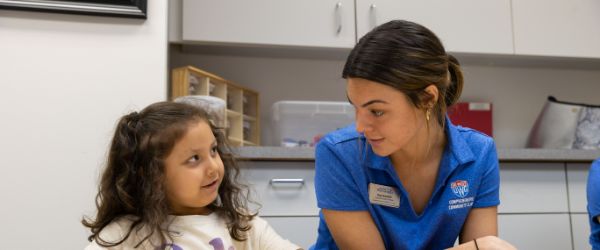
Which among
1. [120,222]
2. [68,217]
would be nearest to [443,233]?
[120,222]

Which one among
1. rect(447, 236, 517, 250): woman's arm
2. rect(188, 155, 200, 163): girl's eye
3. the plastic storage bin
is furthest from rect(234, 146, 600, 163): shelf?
rect(447, 236, 517, 250): woman's arm

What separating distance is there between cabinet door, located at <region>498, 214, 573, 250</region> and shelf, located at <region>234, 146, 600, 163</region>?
23cm

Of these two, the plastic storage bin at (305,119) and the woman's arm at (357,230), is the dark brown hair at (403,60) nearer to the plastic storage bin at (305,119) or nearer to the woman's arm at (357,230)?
the woman's arm at (357,230)

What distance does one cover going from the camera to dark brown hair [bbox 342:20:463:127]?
1.04 meters

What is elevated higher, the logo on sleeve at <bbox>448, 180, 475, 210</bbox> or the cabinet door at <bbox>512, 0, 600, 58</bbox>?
the cabinet door at <bbox>512, 0, 600, 58</bbox>

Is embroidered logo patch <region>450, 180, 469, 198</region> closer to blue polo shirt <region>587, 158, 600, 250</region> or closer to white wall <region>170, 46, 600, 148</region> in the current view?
blue polo shirt <region>587, 158, 600, 250</region>

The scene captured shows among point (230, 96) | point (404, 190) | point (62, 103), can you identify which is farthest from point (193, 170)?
point (230, 96)

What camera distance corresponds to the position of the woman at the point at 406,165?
107cm

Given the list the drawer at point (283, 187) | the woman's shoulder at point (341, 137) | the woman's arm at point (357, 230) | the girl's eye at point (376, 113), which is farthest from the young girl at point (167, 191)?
the drawer at point (283, 187)

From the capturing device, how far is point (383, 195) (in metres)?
1.18

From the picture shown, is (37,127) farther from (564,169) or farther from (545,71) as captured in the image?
(545,71)

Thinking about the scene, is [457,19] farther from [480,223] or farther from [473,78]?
[480,223]

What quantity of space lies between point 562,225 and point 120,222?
181 cm

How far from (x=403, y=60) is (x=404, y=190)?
0.95ft
